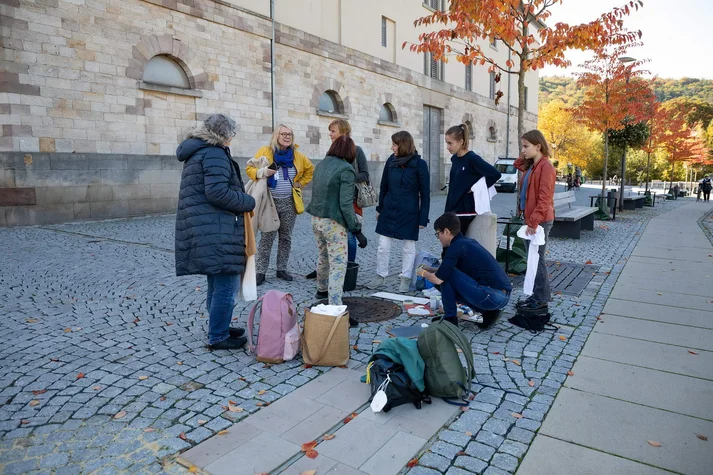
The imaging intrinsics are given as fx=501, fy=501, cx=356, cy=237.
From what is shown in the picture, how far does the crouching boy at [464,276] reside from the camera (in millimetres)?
4523

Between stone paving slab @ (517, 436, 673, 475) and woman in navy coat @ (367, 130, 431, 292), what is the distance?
11.3ft

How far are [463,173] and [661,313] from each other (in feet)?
8.64

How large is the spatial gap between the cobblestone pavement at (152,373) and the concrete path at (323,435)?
0.11m

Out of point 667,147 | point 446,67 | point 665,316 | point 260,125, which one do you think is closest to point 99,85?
point 260,125

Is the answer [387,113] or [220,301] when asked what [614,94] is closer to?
[387,113]

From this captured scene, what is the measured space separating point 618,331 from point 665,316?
2.99ft

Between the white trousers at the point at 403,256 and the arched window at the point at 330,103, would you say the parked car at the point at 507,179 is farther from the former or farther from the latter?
the white trousers at the point at 403,256

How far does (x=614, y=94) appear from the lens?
15992mm

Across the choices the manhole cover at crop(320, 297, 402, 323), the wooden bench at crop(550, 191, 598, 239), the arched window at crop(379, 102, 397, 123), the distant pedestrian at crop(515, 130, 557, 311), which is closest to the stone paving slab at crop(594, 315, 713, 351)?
the distant pedestrian at crop(515, 130, 557, 311)

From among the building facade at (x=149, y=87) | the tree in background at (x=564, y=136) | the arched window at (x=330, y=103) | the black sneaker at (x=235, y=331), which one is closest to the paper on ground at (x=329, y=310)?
the black sneaker at (x=235, y=331)

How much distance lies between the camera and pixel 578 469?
260 cm

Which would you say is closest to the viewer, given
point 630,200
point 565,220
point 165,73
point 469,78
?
point 565,220

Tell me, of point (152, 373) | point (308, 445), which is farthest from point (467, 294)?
point (152, 373)

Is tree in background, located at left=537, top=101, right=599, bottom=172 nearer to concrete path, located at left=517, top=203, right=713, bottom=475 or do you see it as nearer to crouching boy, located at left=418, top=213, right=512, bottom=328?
concrete path, located at left=517, top=203, right=713, bottom=475
